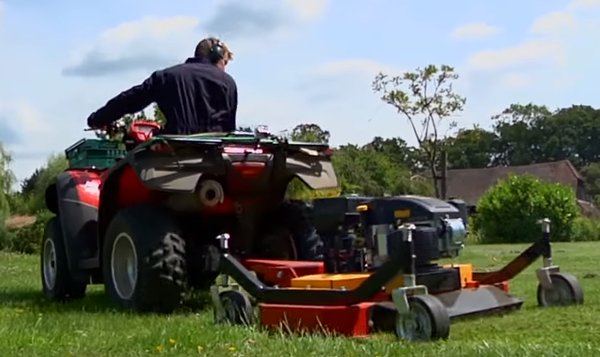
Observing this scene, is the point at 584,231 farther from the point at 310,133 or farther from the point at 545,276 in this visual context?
the point at 545,276

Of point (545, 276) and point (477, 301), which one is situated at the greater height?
point (545, 276)

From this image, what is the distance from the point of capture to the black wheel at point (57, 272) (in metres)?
8.56

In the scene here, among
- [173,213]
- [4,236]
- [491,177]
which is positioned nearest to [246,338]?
[173,213]

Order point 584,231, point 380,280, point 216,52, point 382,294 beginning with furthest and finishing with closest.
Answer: point 584,231 < point 216,52 < point 382,294 < point 380,280

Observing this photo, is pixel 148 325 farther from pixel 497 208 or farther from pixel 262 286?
pixel 497 208

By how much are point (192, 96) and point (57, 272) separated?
2136 millimetres

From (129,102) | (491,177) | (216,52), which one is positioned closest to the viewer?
(129,102)

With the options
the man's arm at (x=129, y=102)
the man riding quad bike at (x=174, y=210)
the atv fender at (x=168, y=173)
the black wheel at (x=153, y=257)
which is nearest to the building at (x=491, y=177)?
the man riding quad bike at (x=174, y=210)

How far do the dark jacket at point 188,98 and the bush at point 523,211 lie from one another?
33984mm

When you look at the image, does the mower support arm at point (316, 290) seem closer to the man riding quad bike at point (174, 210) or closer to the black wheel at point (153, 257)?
the black wheel at point (153, 257)

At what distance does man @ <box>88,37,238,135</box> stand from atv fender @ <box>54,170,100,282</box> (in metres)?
0.73

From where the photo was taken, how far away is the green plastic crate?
9133 mm

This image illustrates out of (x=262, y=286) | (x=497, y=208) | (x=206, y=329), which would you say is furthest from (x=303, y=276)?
(x=497, y=208)

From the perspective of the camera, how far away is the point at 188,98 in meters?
7.77
